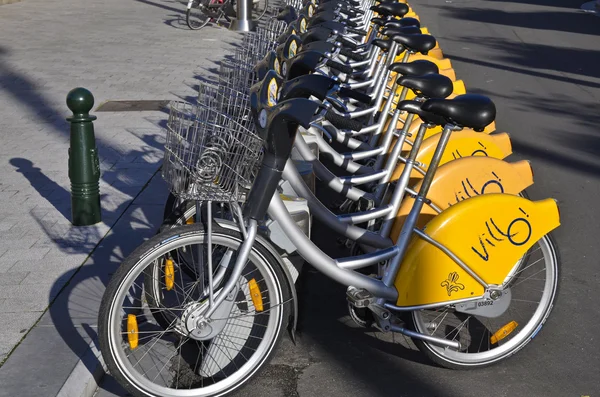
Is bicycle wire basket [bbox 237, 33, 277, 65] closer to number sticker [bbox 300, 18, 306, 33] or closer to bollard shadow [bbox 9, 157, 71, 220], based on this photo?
number sticker [bbox 300, 18, 306, 33]

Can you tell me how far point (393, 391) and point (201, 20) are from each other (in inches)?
556

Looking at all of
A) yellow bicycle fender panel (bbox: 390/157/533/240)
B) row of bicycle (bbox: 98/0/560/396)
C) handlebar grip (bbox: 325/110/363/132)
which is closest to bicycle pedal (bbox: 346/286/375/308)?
row of bicycle (bbox: 98/0/560/396)

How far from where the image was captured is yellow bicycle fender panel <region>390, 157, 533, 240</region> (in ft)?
14.0

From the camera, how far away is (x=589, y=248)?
5.69m

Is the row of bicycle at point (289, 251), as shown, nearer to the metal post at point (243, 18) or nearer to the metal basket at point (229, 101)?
the metal basket at point (229, 101)

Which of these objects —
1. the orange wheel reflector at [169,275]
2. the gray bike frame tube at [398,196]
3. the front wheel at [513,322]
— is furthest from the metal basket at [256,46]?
the front wheel at [513,322]

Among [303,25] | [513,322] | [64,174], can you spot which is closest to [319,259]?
[513,322]

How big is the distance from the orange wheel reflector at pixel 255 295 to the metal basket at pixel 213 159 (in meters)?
0.39

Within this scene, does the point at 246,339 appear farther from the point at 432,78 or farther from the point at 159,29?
the point at 159,29

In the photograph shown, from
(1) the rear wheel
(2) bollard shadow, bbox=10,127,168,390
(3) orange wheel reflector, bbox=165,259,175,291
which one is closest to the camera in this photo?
(3) orange wheel reflector, bbox=165,259,175,291

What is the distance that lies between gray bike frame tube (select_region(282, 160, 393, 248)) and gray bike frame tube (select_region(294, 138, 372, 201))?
2.32 ft

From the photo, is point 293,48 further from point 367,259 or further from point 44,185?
point 44,185

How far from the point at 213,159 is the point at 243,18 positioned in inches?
526

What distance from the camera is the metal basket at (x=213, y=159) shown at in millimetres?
3377
